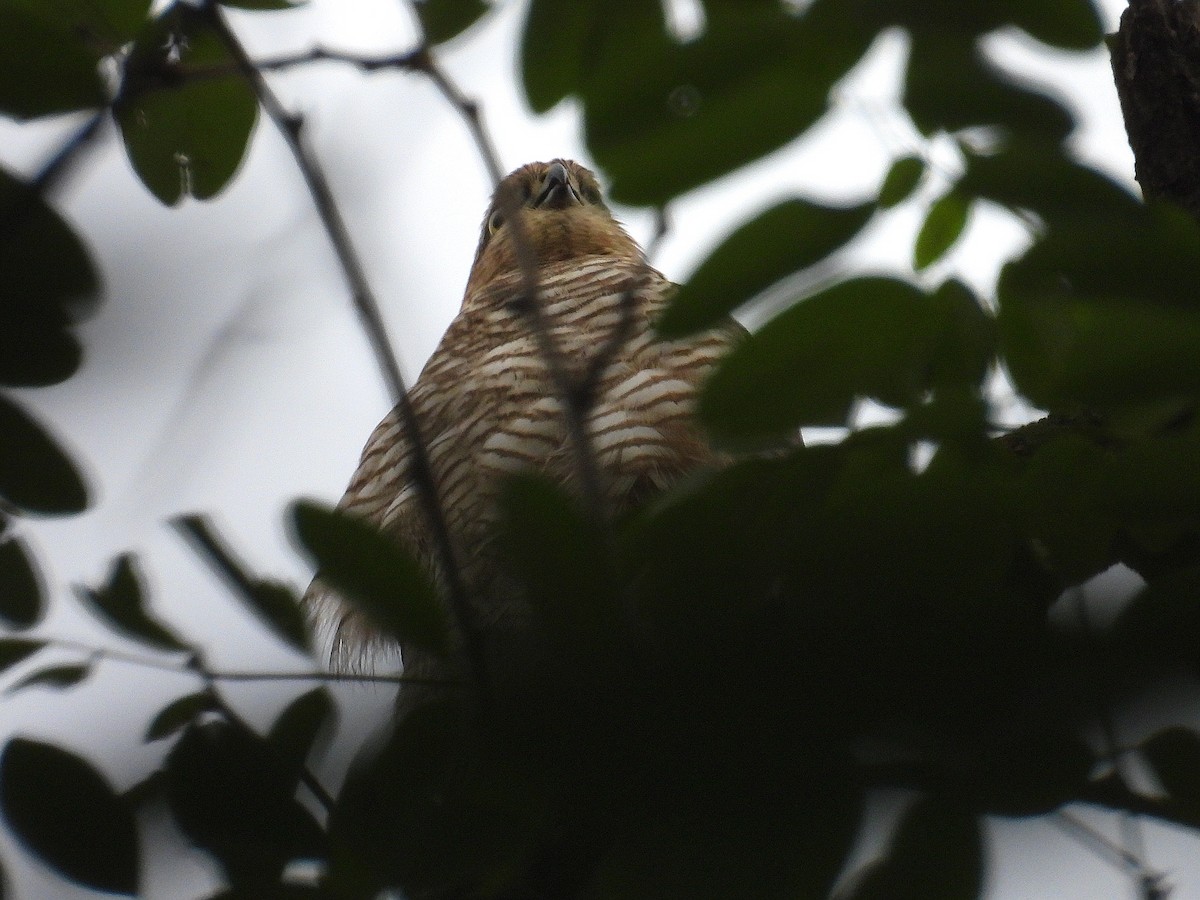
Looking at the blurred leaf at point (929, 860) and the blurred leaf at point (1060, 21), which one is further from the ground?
the blurred leaf at point (1060, 21)

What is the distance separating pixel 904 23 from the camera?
146cm

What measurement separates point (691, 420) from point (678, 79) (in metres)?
0.40

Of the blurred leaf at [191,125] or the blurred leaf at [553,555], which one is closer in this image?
Result: the blurred leaf at [553,555]

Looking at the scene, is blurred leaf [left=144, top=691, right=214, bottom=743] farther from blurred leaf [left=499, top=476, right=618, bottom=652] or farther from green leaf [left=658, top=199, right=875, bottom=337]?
green leaf [left=658, top=199, right=875, bottom=337]

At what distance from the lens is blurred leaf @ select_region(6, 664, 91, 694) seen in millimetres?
1596

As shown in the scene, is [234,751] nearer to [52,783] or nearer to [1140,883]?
[52,783]

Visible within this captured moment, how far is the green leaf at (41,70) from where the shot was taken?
62.2 inches

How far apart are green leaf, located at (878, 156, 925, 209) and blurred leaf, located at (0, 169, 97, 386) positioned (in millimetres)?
876

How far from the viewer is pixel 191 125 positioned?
2.13 metres

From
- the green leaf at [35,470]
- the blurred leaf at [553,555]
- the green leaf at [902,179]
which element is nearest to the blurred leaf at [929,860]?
the blurred leaf at [553,555]

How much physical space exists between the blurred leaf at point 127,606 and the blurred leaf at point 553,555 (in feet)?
1.67

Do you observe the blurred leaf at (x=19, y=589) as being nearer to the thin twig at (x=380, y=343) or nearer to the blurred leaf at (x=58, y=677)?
the blurred leaf at (x=58, y=677)

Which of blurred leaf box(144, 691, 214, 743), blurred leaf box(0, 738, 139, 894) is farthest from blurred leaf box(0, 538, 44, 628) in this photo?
blurred leaf box(144, 691, 214, 743)

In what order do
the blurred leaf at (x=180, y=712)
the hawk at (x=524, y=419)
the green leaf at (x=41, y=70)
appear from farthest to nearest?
1. the hawk at (x=524, y=419)
2. the green leaf at (x=41, y=70)
3. the blurred leaf at (x=180, y=712)
